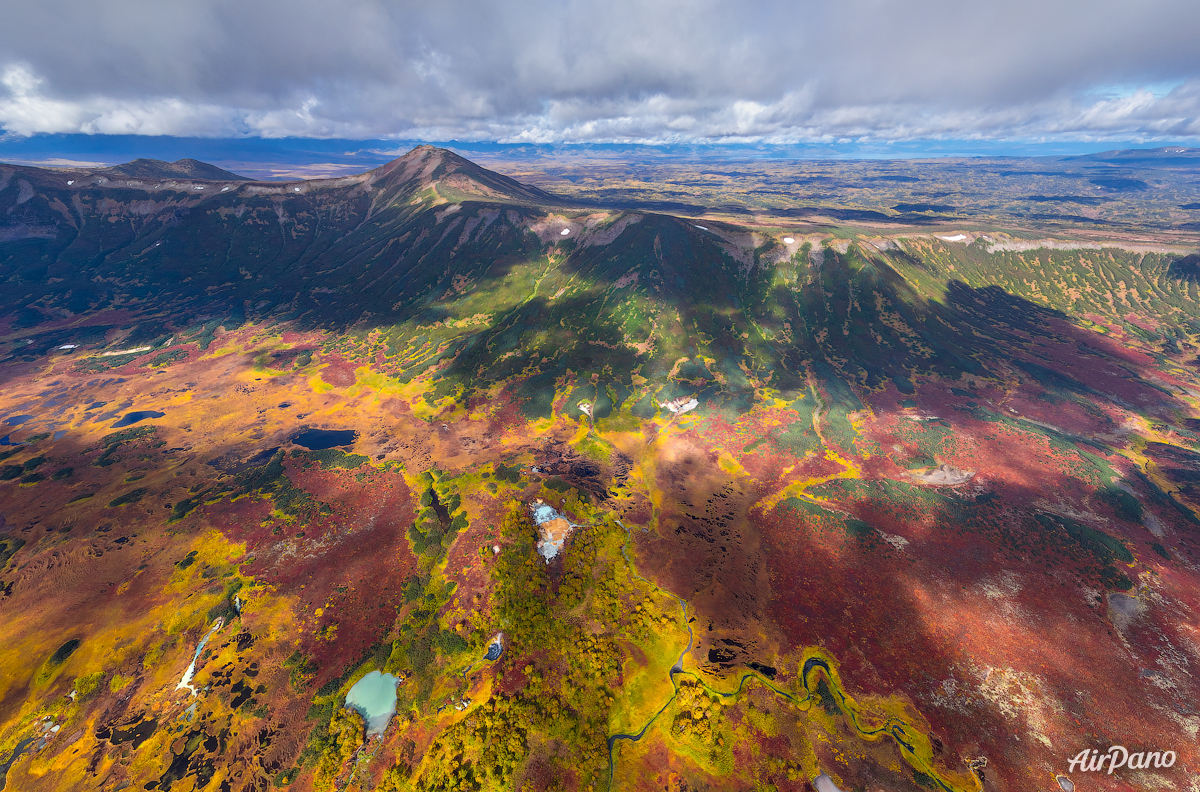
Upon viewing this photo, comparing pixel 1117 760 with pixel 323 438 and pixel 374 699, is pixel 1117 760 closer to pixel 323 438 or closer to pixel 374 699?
pixel 374 699

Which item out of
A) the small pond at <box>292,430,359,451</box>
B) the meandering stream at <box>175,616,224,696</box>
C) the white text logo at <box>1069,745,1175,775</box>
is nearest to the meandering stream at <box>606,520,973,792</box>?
the white text logo at <box>1069,745,1175,775</box>

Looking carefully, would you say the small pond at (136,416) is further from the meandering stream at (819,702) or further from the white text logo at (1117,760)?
the white text logo at (1117,760)

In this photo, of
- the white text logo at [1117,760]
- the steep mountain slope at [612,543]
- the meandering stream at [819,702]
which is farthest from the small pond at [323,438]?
the white text logo at [1117,760]

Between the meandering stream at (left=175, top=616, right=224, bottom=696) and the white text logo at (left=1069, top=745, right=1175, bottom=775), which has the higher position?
the meandering stream at (left=175, top=616, right=224, bottom=696)

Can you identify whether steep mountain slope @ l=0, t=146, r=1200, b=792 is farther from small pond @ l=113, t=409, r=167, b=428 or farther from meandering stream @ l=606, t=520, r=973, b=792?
small pond @ l=113, t=409, r=167, b=428

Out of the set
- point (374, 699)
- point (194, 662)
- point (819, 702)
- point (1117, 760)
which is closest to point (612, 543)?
point (819, 702)

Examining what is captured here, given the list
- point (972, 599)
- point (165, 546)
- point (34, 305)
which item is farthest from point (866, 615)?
point (34, 305)
